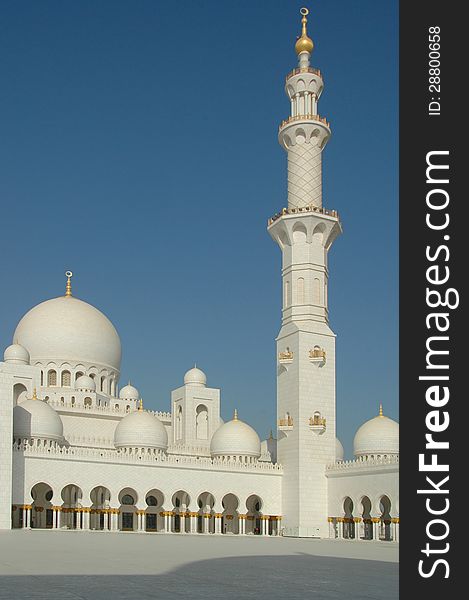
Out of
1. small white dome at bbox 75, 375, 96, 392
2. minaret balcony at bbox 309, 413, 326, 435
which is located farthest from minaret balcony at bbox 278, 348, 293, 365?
small white dome at bbox 75, 375, 96, 392

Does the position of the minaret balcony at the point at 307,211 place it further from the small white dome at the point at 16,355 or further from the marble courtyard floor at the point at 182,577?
the marble courtyard floor at the point at 182,577

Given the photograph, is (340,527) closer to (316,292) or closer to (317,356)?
(317,356)

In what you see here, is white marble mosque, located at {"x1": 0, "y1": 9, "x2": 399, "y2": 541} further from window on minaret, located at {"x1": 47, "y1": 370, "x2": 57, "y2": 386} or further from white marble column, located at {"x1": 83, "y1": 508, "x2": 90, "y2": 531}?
window on minaret, located at {"x1": 47, "y1": 370, "x2": 57, "y2": 386}

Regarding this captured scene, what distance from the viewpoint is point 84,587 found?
927 centimetres

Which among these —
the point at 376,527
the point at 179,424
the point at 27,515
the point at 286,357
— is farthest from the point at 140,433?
the point at 376,527

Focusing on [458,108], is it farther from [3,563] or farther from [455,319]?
[3,563]

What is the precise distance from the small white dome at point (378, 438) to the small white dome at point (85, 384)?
42.8 feet

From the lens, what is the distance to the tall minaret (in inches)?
1486

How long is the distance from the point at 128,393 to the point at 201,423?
13.3 ft

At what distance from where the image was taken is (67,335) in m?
44.6

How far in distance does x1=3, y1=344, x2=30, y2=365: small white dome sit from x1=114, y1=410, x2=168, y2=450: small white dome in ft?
19.3

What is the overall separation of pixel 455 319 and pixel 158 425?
33.6 metres

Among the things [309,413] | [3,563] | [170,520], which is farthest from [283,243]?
[3,563]

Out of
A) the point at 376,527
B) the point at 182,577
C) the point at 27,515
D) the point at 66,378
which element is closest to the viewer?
the point at 182,577
